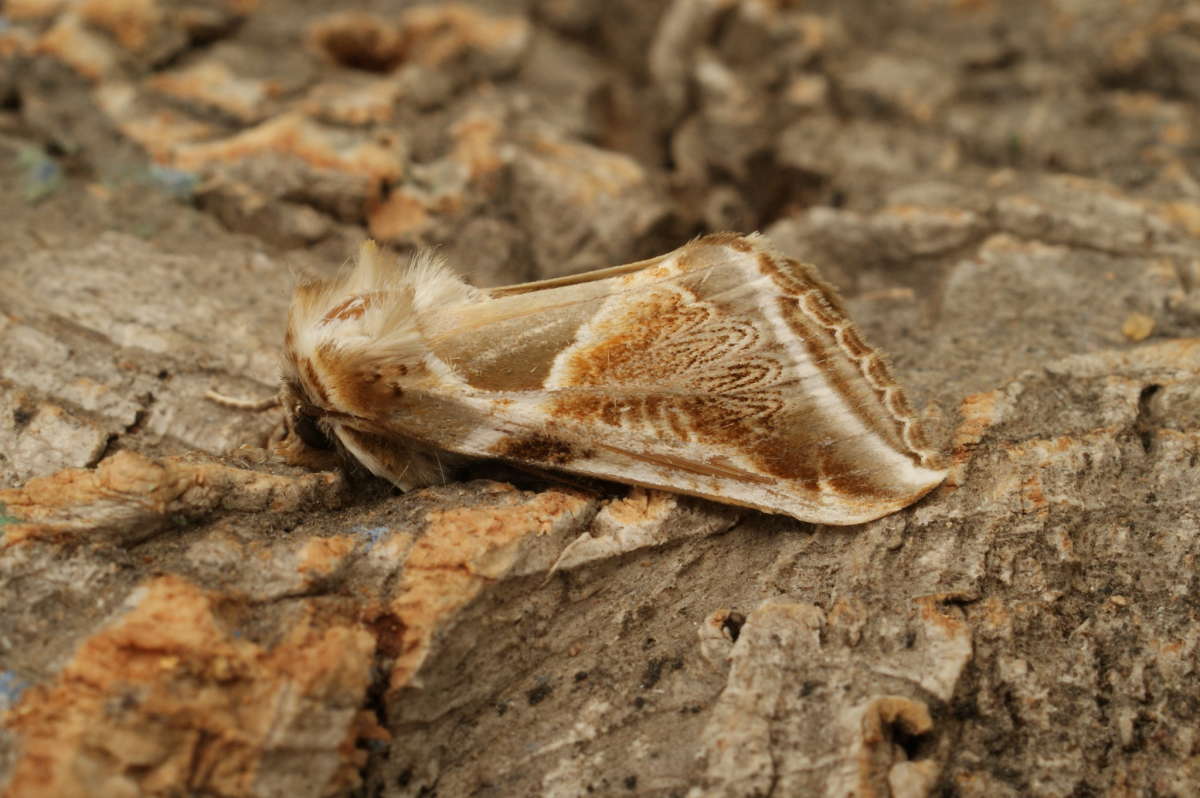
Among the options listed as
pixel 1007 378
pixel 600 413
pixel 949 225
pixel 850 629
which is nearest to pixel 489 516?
pixel 600 413

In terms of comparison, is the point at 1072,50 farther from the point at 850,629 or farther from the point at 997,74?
the point at 850,629

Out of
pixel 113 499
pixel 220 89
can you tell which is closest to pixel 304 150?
pixel 220 89

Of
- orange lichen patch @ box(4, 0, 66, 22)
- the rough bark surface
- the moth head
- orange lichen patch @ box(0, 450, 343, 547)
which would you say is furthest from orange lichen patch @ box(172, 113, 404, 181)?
orange lichen patch @ box(0, 450, 343, 547)

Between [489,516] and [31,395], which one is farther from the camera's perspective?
[31,395]

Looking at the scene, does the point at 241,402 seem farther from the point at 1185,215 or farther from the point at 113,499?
the point at 1185,215

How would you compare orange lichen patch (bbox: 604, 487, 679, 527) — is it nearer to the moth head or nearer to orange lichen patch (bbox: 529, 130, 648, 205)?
the moth head

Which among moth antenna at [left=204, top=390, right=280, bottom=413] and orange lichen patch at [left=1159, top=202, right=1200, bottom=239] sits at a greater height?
moth antenna at [left=204, top=390, right=280, bottom=413]
